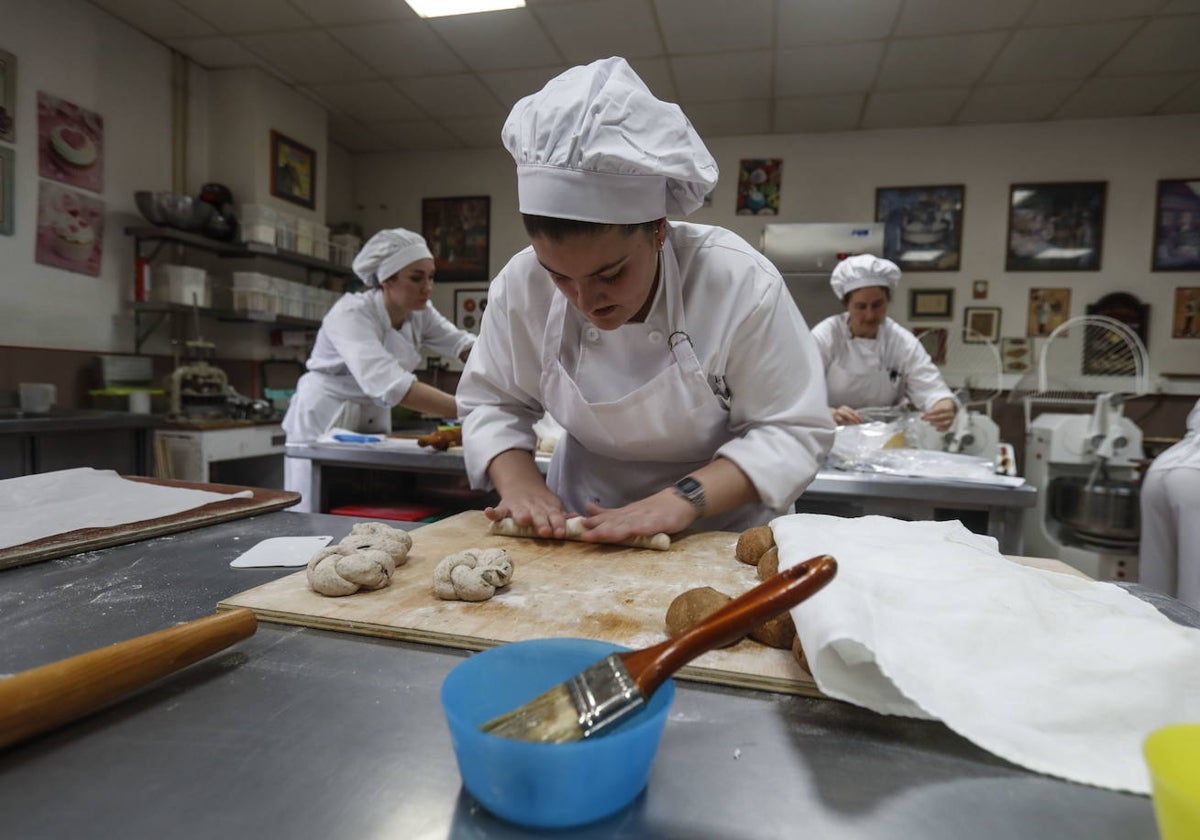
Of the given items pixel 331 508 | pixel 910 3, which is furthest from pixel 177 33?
pixel 910 3

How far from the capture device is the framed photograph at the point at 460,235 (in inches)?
245

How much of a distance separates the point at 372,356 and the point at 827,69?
11.8 feet

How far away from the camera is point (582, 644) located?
1.98ft

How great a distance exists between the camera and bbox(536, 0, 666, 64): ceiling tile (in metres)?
3.78

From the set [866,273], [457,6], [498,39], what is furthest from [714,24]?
[866,273]

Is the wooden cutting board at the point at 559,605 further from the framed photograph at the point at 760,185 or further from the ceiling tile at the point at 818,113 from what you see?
the framed photograph at the point at 760,185

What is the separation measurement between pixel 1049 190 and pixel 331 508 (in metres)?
5.65

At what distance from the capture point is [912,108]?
504 cm

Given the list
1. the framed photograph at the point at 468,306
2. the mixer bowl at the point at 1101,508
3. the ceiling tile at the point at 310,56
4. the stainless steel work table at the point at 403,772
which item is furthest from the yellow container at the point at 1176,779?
the framed photograph at the point at 468,306

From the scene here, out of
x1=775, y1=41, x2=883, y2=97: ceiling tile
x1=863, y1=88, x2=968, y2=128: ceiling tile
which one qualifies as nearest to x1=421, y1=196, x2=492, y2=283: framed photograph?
x1=775, y1=41, x2=883, y2=97: ceiling tile

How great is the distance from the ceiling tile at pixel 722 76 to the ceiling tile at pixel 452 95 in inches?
56.8

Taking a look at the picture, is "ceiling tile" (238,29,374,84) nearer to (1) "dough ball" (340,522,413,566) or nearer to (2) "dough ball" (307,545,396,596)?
(1) "dough ball" (340,522,413,566)

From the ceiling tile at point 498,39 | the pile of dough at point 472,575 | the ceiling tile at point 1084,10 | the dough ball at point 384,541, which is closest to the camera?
the pile of dough at point 472,575

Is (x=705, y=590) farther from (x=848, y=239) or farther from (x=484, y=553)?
(x=848, y=239)
